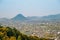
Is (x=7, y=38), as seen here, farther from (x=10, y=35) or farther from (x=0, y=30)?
(x=0, y=30)

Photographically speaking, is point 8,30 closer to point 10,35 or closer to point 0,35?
point 10,35

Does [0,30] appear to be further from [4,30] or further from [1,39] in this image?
[1,39]

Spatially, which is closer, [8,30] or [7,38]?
[7,38]

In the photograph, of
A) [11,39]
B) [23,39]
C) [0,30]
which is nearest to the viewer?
[11,39]

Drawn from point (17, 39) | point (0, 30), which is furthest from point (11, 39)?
point (0, 30)

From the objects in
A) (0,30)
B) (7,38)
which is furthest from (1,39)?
(0,30)

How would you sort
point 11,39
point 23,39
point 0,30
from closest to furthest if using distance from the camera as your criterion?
point 11,39 < point 23,39 < point 0,30

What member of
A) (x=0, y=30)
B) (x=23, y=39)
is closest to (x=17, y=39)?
(x=23, y=39)

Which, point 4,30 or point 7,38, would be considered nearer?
point 7,38
